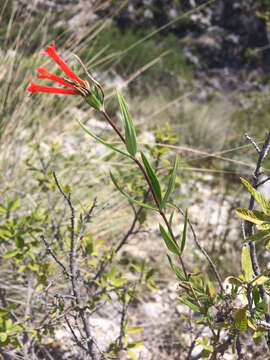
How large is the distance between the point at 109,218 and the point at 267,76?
347 cm

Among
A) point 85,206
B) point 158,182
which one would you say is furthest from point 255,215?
point 85,206

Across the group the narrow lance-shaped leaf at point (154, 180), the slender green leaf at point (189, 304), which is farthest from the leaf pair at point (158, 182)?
the slender green leaf at point (189, 304)

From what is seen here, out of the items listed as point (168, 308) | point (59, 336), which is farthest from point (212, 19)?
point (59, 336)

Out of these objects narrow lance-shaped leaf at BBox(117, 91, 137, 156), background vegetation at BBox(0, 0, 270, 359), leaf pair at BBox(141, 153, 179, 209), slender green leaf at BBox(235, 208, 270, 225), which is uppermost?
narrow lance-shaped leaf at BBox(117, 91, 137, 156)

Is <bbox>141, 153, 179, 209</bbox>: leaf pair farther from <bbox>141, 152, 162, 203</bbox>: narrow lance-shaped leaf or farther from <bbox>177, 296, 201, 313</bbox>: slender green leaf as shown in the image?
<bbox>177, 296, 201, 313</bbox>: slender green leaf

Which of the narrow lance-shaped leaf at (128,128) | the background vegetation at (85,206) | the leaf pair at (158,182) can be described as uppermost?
the narrow lance-shaped leaf at (128,128)

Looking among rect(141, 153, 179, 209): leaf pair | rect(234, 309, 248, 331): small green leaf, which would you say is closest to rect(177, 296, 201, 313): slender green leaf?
rect(234, 309, 248, 331): small green leaf

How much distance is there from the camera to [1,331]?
0.64 meters

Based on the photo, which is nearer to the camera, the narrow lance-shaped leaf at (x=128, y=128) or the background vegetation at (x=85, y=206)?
the narrow lance-shaped leaf at (x=128, y=128)

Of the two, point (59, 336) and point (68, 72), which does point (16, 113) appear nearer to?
point (59, 336)

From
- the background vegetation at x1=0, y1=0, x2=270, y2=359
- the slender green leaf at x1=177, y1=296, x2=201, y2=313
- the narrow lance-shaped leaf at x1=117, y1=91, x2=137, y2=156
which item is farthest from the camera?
the background vegetation at x1=0, y1=0, x2=270, y2=359

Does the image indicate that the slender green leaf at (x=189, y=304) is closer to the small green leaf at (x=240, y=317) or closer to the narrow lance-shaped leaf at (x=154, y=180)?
the small green leaf at (x=240, y=317)

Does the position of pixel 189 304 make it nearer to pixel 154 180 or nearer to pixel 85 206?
pixel 154 180

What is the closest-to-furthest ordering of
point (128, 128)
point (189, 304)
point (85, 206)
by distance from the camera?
point (128, 128) → point (189, 304) → point (85, 206)
